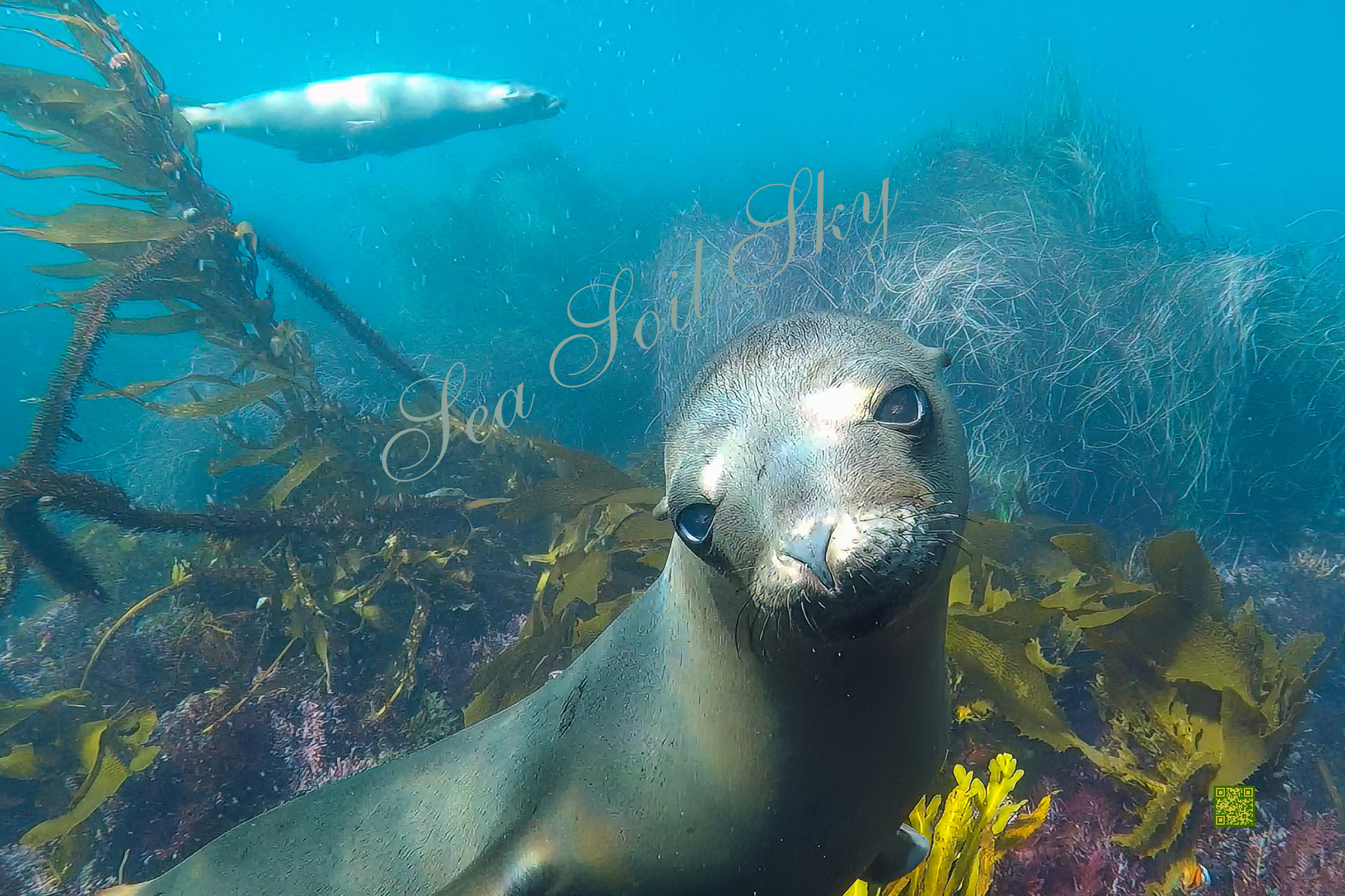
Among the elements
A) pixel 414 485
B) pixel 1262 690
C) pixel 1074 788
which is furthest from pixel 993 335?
pixel 414 485

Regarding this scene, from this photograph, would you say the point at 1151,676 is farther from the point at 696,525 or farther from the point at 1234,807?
the point at 696,525

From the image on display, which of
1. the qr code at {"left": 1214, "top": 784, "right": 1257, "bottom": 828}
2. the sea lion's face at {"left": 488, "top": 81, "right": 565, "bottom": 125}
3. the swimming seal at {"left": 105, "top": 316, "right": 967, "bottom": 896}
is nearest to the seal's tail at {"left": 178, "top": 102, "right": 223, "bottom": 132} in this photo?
the sea lion's face at {"left": 488, "top": 81, "right": 565, "bottom": 125}

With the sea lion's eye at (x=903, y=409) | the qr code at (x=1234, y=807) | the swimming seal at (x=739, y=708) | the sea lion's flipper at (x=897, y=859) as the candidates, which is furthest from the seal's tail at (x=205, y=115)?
the qr code at (x=1234, y=807)

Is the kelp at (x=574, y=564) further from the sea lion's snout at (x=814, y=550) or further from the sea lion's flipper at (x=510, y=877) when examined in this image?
the sea lion's snout at (x=814, y=550)

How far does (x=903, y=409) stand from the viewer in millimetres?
862

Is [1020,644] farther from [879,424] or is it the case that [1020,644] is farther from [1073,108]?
[1073,108]

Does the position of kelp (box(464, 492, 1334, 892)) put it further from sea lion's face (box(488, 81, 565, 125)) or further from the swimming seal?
sea lion's face (box(488, 81, 565, 125))

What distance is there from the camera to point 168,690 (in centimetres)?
353

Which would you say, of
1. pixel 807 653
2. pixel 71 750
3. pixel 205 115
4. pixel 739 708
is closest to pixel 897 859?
pixel 739 708

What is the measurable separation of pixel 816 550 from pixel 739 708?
1.57ft

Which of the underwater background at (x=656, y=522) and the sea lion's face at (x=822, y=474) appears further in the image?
the underwater background at (x=656, y=522)

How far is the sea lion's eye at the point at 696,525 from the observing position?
0.87 m

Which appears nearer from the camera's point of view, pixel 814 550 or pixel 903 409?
pixel 814 550

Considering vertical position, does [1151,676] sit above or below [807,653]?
below
